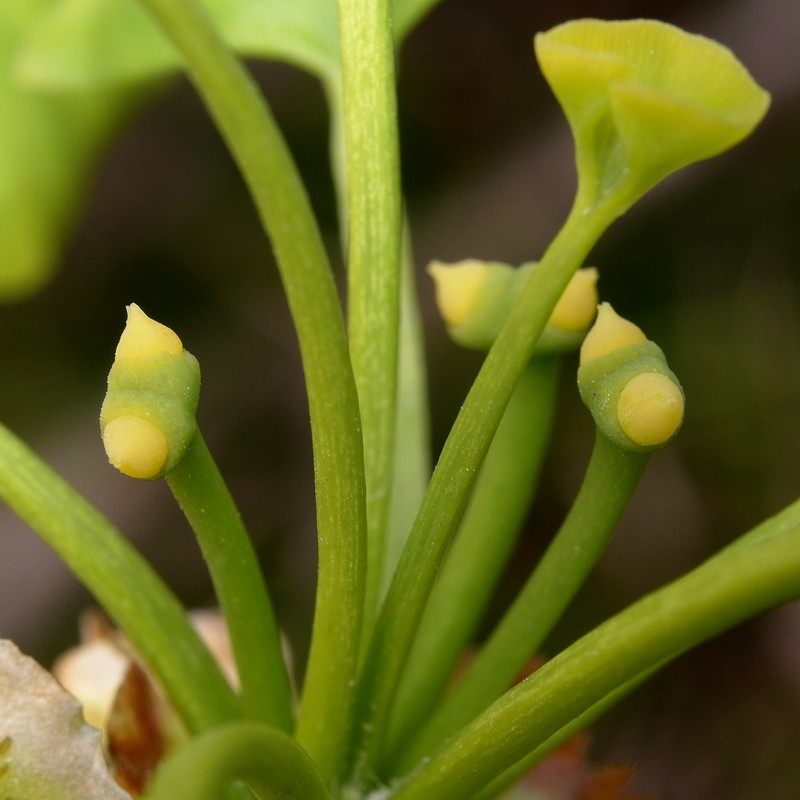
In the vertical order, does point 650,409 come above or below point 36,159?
above

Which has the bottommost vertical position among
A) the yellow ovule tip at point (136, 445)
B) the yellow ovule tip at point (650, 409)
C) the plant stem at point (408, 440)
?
the plant stem at point (408, 440)

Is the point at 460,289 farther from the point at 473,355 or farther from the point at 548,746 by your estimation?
the point at 473,355

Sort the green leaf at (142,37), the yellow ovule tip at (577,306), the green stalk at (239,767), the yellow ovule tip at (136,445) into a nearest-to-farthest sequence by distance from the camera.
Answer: the green stalk at (239,767) → the yellow ovule tip at (136,445) → the yellow ovule tip at (577,306) → the green leaf at (142,37)

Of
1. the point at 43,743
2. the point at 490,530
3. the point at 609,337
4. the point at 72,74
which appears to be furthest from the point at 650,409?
the point at 72,74

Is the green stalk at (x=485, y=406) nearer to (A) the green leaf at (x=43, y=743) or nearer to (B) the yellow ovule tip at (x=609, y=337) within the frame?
(B) the yellow ovule tip at (x=609, y=337)

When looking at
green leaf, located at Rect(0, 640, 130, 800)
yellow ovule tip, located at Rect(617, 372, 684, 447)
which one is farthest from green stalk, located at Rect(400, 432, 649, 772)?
green leaf, located at Rect(0, 640, 130, 800)

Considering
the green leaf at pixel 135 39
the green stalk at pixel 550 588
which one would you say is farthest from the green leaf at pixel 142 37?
the green stalk at pixel 550 588

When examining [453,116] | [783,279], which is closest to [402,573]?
[783,279]
